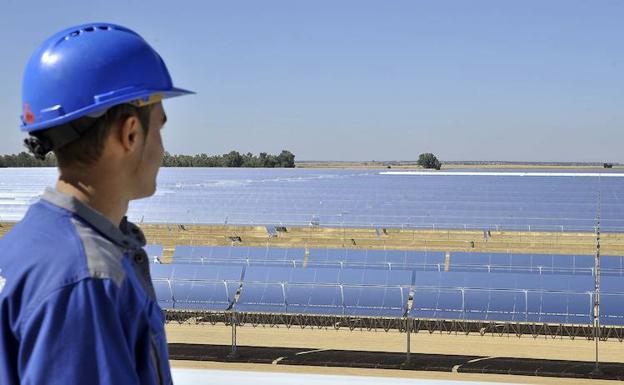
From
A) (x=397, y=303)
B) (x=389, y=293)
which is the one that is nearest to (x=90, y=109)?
(x=397, y=303)

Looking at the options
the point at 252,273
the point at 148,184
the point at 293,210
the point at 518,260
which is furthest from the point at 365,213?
the point at 148,184

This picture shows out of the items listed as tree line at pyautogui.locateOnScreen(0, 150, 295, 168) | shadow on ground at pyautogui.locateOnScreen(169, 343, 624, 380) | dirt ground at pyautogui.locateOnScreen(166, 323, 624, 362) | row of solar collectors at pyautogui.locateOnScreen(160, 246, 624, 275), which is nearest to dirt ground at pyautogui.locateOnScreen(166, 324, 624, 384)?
dirt ground at pyautogui.locateOnScreen(166, 323, 624, 362)

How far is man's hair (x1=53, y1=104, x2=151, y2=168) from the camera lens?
3.38 feet

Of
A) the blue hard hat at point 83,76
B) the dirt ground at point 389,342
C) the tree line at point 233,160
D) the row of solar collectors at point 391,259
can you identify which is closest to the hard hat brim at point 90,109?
the blue hard hat at point 83,76

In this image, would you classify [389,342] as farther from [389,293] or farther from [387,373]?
[387,373]

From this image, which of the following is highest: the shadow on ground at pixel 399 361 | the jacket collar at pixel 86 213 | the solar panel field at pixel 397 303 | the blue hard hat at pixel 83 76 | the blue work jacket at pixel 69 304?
the blue hard hat at pixel 83 76

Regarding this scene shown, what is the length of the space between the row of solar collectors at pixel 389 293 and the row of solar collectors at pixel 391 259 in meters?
2.35

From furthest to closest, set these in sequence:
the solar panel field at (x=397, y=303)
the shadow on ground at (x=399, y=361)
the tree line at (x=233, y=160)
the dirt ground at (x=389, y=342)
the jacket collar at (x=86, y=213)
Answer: the tree line at (x=233, y=160)
the solar panel field at (x=397, y=303)
the dirt ground at (x=389, y=342)
the shadow on ground at (x=399, y=361)
the jacket collar at (x=86, y=213)

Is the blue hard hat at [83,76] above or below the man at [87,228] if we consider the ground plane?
above

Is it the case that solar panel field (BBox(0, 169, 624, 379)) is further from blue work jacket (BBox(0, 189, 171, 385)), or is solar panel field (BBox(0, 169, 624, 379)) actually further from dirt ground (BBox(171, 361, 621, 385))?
blue work jacket (BBox(0, 189, 171, 385))

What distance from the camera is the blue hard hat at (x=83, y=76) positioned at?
1.01 m

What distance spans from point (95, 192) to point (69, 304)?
0.67ft

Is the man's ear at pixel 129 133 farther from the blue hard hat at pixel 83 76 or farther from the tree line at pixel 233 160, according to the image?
the tree line at pixel 233 160

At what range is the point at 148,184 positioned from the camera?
3.73ft
